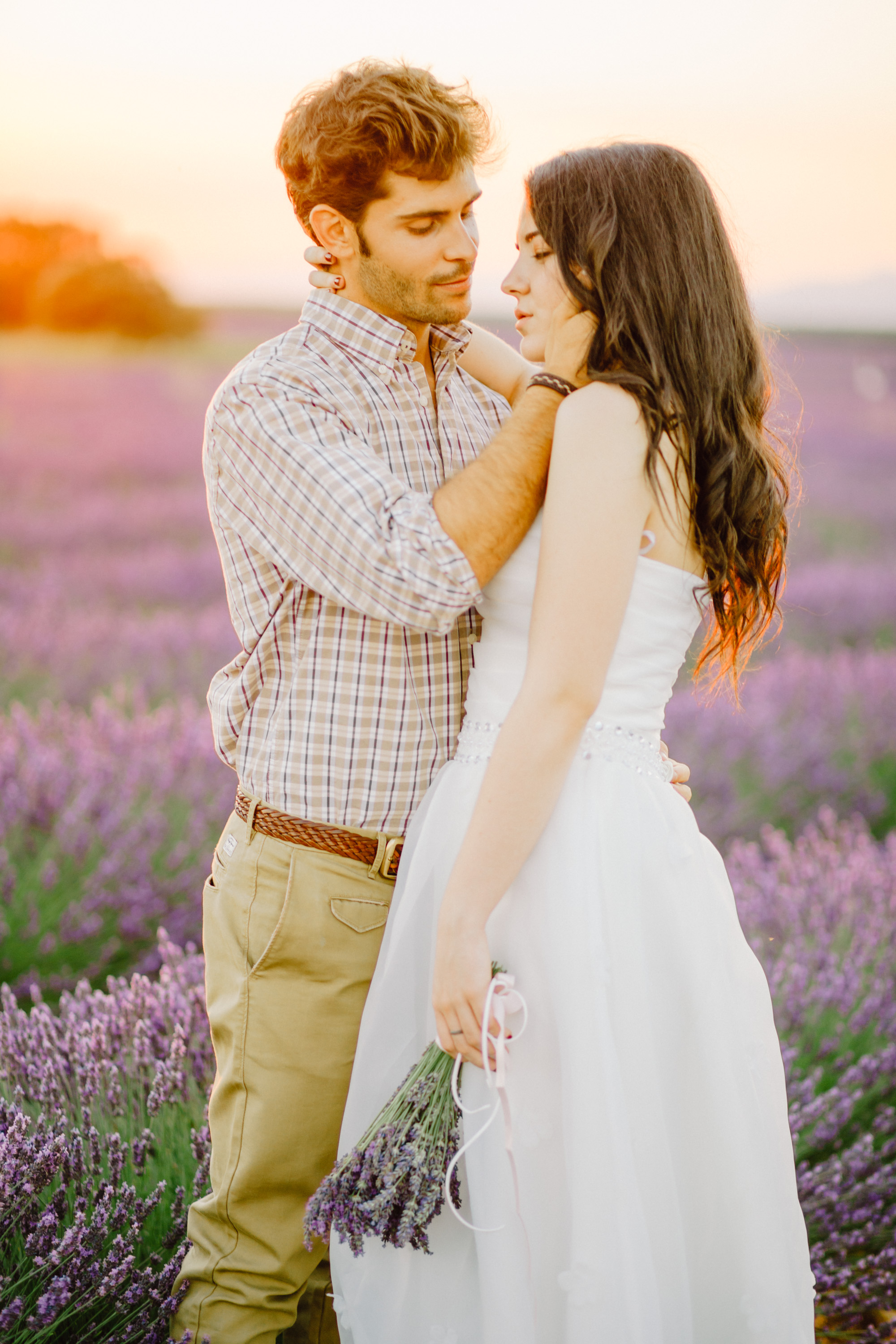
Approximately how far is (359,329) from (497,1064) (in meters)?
1.23

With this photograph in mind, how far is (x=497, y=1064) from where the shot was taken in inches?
60.0

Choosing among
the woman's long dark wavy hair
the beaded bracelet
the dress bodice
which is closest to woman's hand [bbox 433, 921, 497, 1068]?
the dress bodice

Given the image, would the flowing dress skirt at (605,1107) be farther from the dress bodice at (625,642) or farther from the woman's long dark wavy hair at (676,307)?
the woman's long dark wavy hair at (676,307)

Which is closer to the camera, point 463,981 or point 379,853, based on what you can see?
point 463,981

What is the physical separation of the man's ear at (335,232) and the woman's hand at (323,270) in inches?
0.6

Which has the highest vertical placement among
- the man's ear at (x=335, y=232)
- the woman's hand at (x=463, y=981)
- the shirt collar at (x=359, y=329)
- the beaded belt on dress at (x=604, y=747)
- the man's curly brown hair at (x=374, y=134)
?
the man's curly brown hair at (x=374, y=134)

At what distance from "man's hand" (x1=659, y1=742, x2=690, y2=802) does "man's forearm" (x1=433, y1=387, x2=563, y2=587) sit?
1.54 feet

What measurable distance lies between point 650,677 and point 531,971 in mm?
499

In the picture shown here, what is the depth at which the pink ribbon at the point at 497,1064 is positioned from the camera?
1503 millimetres

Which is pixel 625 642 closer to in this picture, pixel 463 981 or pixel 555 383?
pixel 555 383

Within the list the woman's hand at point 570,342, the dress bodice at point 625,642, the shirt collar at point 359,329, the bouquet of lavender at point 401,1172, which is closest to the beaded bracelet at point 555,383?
the woman's hand at point 570,342

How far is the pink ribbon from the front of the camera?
1503 millimetres

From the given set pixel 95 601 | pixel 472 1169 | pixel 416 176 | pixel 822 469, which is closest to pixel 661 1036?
pixel 472 1169

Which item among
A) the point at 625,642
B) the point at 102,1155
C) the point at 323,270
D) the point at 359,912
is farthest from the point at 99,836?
the point at 625,642
